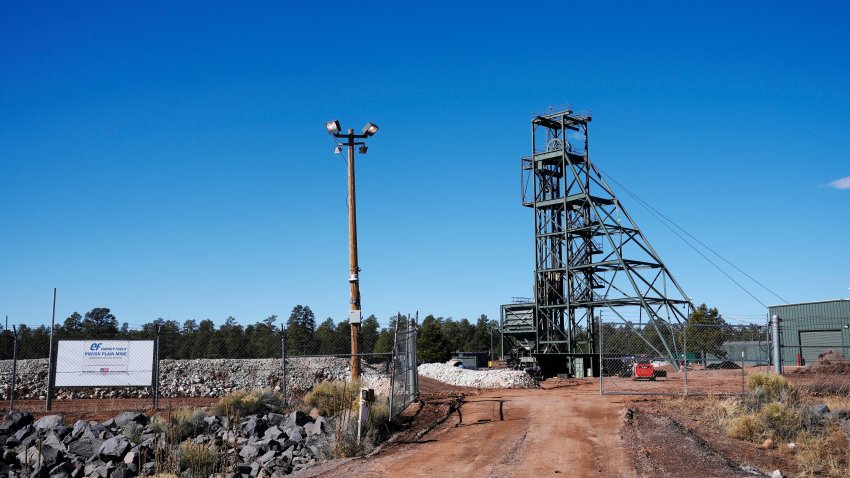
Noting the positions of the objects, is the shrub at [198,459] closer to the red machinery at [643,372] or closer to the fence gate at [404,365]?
the fence gate at [404,365]

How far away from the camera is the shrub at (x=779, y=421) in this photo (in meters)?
15.3

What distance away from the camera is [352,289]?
839 inches

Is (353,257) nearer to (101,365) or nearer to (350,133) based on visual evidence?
(350,133)

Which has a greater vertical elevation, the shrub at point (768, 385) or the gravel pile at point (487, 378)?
the shrub at point (768, 385)

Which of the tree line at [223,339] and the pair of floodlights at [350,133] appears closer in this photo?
the pair of floodlights at [350,133]

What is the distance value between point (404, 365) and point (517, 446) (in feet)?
18.8

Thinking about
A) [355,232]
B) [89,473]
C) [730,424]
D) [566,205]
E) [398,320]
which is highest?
[566,205]

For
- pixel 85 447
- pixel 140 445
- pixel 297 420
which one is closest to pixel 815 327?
pixel 297 420

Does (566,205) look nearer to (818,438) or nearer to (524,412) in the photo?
(524,412)

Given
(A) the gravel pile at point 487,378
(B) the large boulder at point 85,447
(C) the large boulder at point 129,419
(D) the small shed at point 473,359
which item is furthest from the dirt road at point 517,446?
(D) the small shed at point 473,359

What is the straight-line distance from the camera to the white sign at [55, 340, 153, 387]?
2427 centimetres

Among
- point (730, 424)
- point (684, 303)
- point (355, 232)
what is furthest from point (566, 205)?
point (730, 424)

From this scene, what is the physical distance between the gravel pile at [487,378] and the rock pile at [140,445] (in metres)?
13.1

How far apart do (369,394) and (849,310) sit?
39.7m
